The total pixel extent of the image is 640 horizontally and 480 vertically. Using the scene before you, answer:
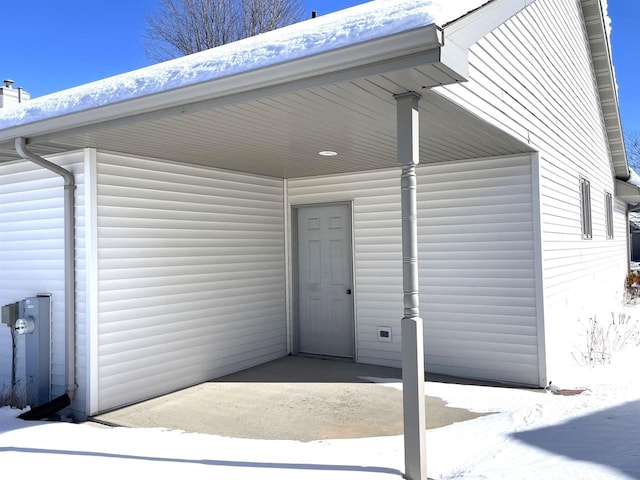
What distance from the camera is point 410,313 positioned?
346 cm

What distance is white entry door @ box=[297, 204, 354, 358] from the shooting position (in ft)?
23.0

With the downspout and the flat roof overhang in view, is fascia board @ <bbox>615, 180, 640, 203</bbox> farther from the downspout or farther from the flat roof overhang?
the downspout

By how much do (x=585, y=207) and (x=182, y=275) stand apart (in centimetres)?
616

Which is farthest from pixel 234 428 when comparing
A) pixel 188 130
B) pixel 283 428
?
pixel 188 130

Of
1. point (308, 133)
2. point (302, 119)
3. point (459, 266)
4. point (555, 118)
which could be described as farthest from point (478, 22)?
point (555, 118)

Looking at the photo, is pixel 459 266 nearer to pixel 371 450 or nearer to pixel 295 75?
pixel 371 450

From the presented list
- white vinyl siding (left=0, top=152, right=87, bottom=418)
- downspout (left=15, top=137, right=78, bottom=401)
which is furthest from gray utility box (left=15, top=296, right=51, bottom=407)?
downspout (left=15, top=137, right=78, bottom=401)

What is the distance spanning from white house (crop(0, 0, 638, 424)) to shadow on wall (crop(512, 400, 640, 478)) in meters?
1.35

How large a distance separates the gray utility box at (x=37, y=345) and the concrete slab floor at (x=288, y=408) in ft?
2.46

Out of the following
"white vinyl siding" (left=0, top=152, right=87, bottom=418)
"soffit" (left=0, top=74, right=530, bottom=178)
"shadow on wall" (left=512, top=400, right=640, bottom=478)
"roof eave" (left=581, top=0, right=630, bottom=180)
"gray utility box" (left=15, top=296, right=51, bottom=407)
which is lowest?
"shadow on wall" (left=512, top=400, right=640, bottom=478)

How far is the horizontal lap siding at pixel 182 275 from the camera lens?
5141 mm

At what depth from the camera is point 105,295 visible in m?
5.05

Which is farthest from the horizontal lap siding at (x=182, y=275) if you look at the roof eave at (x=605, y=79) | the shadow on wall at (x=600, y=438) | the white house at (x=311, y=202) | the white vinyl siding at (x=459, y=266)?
the roof eave at (x=605, y=79)

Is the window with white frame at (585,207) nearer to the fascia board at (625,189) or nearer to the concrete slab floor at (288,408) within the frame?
the concrete slab floor at (288,408)
